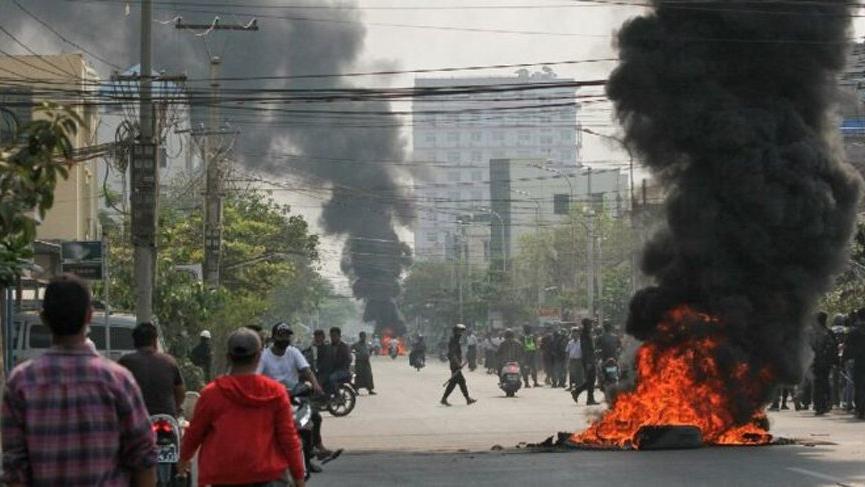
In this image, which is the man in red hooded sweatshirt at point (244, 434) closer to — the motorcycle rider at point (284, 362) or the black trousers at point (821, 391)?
the motorcycle rider at point (284, 362)

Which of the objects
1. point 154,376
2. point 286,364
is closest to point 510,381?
point 286,364

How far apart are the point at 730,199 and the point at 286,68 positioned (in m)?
63.1

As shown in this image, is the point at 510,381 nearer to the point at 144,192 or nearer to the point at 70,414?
the point at 144,192

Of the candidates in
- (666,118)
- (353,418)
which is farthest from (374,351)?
(666,118)

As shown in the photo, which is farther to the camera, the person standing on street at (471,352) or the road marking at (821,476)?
the person standing on street at (471,352)

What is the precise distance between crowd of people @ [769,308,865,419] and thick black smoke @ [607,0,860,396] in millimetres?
2857

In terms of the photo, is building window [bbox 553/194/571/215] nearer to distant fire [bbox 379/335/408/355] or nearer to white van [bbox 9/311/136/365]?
distant fire [bbox 379/335/408/355]

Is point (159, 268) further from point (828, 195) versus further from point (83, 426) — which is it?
point (83, 426)

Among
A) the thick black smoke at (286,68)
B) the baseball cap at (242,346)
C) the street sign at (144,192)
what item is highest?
the thick black smoke at (286,68)

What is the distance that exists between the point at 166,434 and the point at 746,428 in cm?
1057

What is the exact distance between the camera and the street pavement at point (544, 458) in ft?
48.3

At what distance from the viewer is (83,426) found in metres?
5.51

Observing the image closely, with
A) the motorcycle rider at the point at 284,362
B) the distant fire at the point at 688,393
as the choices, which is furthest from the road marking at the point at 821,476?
the motorcycle rider at the point at 284,362

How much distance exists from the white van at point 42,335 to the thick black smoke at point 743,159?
34.3ft
